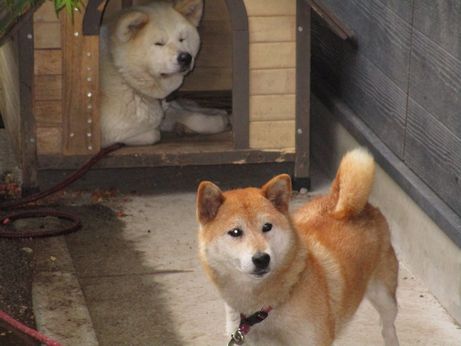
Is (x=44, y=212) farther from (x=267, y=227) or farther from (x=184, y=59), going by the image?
(x=267, y=227)

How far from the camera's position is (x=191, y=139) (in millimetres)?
7348

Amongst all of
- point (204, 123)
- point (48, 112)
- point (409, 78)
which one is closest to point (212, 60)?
point (204, 123)

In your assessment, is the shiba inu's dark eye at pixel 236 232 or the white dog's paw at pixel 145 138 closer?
the shiba inu's dark eye at pixel 236 232

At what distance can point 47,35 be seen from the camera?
6.62 metres

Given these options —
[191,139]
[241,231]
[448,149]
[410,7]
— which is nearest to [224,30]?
[191,139]

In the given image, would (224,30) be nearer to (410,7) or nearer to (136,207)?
(136,207)

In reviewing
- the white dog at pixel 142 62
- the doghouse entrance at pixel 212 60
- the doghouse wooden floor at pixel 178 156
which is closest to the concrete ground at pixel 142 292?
the doghouse wooden floor at pixel 178 156

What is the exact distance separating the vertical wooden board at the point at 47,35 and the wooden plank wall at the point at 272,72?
109 cm

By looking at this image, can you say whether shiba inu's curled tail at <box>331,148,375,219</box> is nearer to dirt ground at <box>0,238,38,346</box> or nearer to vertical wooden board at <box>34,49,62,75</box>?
dirt ground at <box>0,238,38,346</box>

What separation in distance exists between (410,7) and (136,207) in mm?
2039

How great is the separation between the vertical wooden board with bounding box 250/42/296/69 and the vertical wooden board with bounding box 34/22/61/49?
3.69 feet

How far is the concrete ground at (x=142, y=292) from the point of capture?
5.29 m

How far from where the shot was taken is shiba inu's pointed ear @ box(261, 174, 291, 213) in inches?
174

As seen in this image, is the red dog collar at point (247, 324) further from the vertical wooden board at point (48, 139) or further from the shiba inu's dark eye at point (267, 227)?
the vertical wooden board at point (48, 139)
